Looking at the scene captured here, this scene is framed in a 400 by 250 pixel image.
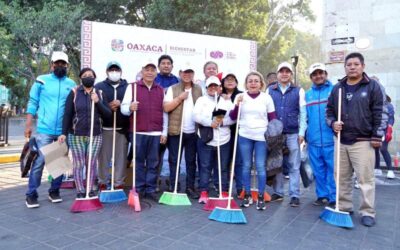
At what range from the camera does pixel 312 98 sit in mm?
4805

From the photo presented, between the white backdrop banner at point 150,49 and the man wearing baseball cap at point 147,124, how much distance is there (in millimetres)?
919

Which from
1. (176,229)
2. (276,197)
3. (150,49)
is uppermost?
(150,49)

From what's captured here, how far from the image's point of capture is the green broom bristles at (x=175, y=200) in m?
4.70

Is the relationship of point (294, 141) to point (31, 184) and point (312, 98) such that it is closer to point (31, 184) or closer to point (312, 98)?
point (312, 98)

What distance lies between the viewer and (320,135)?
4672mm

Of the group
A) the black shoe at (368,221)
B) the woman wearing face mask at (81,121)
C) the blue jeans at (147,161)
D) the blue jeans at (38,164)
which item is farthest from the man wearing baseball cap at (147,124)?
the black shoe at (368,221)

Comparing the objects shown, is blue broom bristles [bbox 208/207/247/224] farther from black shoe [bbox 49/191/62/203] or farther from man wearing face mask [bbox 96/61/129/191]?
black shoe [bbox 49/191/62/203]

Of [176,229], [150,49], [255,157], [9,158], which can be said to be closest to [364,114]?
[255,157]

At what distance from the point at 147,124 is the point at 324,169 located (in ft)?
8.62

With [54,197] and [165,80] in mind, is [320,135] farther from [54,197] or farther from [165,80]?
[54,197]

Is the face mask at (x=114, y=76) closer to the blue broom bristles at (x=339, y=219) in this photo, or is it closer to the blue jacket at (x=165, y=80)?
the blue jacket at (x=165, y=80)

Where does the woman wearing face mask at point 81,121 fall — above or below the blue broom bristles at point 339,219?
above

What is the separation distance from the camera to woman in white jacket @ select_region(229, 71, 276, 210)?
15.1 ft

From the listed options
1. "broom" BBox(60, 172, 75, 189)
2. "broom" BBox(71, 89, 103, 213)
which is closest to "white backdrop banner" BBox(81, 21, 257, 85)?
"broom" BBox(71, 89, 103, 213)
